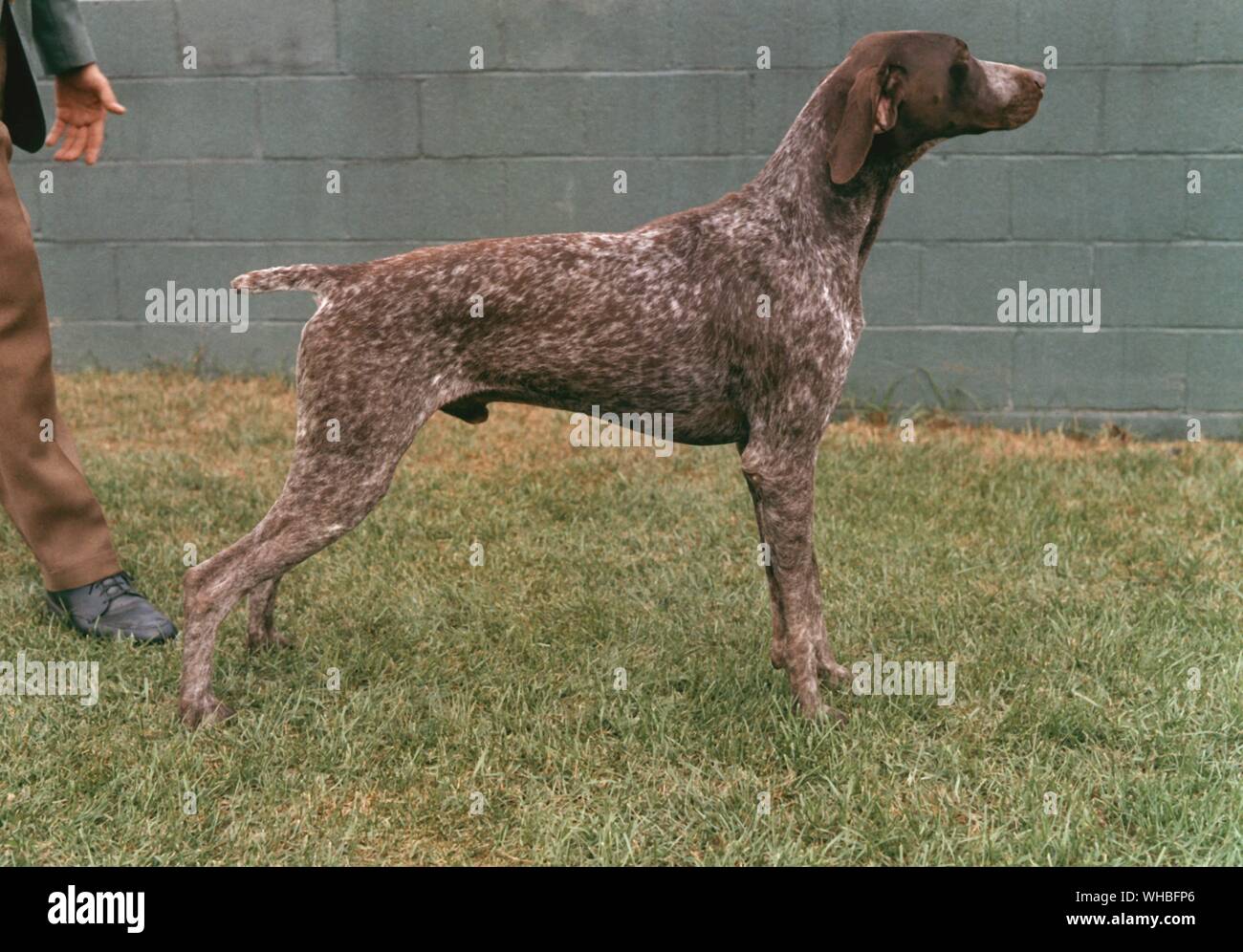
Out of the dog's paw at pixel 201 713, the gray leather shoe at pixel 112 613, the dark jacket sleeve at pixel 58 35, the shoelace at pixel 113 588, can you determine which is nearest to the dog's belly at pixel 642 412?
the dog's paw at pixel 201 713

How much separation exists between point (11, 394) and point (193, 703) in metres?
1.25

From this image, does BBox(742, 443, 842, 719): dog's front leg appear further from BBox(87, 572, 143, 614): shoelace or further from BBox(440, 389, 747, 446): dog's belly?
BBox(87, 572, 143, 614): shoelace

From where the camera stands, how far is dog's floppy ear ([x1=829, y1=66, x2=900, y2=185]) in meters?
3.20

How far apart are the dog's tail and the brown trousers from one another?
923mm

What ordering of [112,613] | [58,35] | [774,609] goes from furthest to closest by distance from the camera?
[112,613]
[58,35]
[774,609]

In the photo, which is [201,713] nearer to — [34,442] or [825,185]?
[34,442]

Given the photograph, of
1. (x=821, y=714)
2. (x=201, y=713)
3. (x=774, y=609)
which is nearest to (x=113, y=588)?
(x=201, y=713)

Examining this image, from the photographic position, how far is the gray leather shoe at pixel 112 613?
12.9 feet

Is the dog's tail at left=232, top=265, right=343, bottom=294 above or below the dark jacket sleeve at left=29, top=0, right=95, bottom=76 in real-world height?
below

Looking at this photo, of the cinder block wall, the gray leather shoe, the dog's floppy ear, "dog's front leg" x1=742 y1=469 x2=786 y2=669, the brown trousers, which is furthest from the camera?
the cinder block wall

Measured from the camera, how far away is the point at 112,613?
3973mm

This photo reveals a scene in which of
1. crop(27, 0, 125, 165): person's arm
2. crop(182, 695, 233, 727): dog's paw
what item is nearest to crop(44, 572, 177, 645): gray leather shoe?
crop(182, 695, 233, 727): dog's paw

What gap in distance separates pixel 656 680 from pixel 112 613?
1794 mm

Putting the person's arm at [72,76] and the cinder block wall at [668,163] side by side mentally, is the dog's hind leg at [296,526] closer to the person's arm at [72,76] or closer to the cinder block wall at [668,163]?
the person's arm at [72,76]
